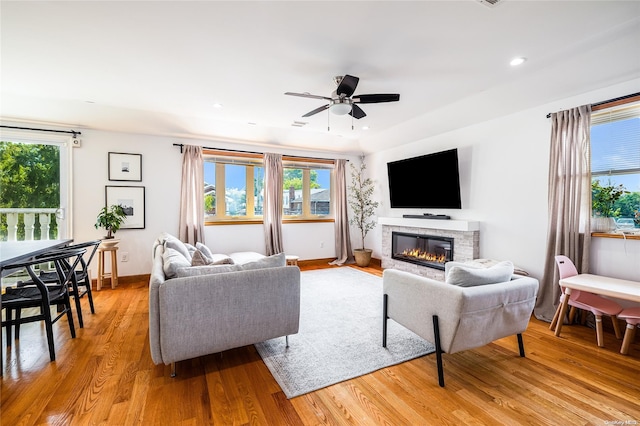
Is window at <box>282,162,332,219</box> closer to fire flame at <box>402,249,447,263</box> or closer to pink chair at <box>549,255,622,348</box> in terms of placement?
fire flame at <box>402,249,447,263</box>

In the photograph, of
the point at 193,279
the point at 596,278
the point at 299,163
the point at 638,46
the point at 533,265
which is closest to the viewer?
the point at 193,279

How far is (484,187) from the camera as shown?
410cm

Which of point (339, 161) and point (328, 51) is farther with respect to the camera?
point (339, 161)

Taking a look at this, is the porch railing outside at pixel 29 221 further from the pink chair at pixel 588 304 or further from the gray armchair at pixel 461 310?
the pink chair at pixel 588 304

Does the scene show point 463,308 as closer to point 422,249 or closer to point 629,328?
point 629,328

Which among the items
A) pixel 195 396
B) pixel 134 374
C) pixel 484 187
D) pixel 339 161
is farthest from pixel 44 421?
pixel 339 161

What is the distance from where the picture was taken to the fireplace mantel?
162 inches

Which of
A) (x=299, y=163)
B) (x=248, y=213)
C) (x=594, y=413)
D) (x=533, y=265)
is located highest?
(x=299, y=163)

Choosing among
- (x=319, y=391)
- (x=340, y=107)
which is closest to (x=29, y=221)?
(x=340, y=107)

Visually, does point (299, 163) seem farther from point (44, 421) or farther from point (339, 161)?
point (44, 421)

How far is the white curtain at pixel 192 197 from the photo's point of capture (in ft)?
16.0

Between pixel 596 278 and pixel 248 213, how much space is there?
16.6 ft

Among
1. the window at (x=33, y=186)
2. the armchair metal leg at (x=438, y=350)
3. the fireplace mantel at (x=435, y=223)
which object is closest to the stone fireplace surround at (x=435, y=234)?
the fireplace mantel at (x=435, y=223)

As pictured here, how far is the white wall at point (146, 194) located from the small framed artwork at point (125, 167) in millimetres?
68
